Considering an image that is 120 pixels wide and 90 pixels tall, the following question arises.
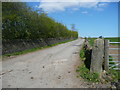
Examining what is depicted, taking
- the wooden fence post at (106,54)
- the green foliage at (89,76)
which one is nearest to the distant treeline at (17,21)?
the green foliage at (89,76)

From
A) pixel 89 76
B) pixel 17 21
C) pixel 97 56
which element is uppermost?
pixel 17 21

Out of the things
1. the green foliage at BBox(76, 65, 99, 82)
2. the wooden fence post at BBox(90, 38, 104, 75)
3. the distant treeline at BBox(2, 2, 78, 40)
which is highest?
the distant treeline at BBox(2, 2, 78, 40)

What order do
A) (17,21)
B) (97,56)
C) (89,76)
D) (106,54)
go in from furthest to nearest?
(17,21) → (106,54) → (97,56) → (89,76)

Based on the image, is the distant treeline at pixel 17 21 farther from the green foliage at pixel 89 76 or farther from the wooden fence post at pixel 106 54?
the wooden fence post at pixel 106 54

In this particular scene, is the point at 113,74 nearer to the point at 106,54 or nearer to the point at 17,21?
the point at 106,54

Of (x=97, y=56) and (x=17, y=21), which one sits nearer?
(x=97, y=56)

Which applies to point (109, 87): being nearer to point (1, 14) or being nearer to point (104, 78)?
→ point (104, 78)

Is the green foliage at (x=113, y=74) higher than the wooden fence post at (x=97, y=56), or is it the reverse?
the wooden fence post at (x=97, y=56)

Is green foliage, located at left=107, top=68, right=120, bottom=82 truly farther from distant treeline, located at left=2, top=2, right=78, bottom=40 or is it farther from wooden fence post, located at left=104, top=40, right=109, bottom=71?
distant treeline, located at left=2, top=2, right=78, bottom=40

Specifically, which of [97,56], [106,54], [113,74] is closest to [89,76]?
[97,56]

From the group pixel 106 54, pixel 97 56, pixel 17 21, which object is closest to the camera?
Result: pixel 97 56

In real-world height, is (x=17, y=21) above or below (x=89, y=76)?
above

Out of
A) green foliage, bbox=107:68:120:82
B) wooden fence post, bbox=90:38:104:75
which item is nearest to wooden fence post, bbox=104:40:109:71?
green foliage, bbox=107:68:120:82

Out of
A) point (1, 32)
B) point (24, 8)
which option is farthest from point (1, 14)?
point (24, 8)
